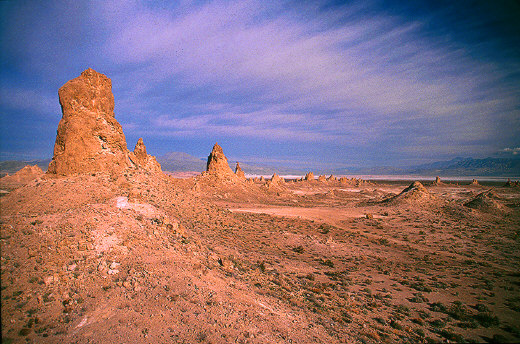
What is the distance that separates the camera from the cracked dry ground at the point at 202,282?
566cm

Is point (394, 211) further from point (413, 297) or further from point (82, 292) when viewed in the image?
point (82, 292)

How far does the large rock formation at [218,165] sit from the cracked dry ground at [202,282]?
90.3ft

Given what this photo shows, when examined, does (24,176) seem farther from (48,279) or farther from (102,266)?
(48,279)

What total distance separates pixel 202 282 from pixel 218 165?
3840 cm

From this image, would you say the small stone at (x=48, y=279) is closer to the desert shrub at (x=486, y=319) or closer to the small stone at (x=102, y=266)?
the small stone at (x=102, y=266)

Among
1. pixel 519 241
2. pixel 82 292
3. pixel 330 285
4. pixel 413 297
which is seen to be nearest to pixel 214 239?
pixel 330 285

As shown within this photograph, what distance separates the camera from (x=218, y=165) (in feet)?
149

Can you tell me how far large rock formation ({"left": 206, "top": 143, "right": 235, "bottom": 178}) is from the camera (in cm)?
4516

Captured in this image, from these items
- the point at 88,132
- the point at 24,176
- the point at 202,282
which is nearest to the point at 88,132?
the point at 88,132

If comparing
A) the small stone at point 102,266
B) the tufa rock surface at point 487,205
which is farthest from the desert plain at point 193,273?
the tufa rock surface at point 487,205

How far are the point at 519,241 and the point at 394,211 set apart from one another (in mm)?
12019

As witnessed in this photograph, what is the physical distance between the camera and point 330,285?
35.5ft

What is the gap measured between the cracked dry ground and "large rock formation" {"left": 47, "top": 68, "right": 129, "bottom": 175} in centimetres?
127

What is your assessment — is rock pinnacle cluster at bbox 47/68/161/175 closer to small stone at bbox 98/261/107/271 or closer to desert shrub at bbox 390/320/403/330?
small stone at bbox 98/261/107/271
